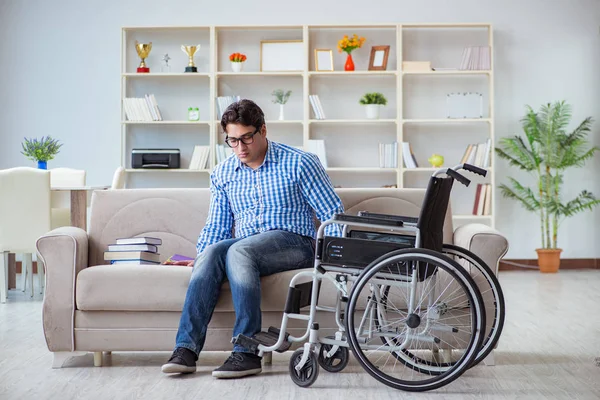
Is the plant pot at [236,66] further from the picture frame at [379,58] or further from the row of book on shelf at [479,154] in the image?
the row of book on shelf at [479,154]

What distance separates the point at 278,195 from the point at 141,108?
3712mm

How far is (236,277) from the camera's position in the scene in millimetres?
2834

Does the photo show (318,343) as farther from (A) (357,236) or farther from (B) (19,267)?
(B) (19,267)

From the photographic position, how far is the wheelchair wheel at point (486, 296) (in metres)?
2.67

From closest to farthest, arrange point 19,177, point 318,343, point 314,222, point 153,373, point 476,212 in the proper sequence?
point 318,343, point 153,373, point 314,222, point 19,177, point 476,212

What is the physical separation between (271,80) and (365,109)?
825mm

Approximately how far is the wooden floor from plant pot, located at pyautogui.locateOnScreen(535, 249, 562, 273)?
2.52 meters

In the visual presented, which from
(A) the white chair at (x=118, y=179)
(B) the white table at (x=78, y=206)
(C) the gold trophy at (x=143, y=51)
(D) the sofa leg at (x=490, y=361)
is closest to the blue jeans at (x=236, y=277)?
(D) the sofa leg at (x=490, y=361)

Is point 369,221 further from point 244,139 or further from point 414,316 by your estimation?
point 244,139

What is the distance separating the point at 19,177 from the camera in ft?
16.3

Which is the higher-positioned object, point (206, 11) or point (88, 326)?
point (206, 11)

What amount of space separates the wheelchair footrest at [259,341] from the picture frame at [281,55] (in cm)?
411

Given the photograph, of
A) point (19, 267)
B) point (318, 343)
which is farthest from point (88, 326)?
point (19, 267)

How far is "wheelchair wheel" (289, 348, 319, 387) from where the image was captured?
2.69 metres
